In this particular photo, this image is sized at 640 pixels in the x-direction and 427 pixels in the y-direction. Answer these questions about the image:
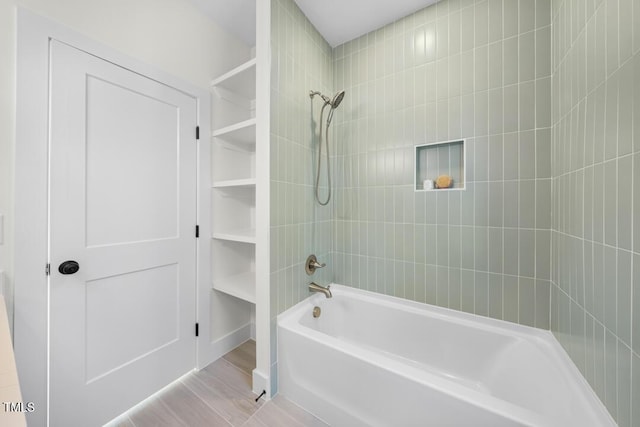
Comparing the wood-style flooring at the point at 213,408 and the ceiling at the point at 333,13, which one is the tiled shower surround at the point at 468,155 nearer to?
the ceiling at the point at 333,13

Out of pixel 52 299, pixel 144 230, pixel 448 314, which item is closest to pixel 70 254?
pixel 52 299

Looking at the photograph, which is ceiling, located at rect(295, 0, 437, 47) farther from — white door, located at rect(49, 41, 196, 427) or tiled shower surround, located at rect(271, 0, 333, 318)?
white door, located at rect(49, 41, 196, 427)

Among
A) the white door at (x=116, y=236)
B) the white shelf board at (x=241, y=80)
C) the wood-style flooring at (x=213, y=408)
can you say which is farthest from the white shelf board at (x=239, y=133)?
the wood-style flooring at (x=213, y=408)

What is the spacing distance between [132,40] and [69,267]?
1.26 metres

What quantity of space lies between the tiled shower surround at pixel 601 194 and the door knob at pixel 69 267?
2126mm

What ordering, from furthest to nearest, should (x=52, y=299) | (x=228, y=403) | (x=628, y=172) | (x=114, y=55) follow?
(x=228, y=403) → (x=114, y=55) → (x=52, y=299) → (x=628, y=172)

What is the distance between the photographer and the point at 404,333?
5.25 feet

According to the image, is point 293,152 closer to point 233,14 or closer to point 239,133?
point 239,133

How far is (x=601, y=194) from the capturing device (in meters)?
0.81

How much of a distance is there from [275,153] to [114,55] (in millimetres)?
967

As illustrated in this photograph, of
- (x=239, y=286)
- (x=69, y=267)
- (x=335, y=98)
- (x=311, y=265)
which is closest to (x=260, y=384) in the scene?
(x=239, y=286)

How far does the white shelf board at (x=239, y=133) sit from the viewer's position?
1555mm

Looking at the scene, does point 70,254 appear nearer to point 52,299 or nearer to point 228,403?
point 52,299

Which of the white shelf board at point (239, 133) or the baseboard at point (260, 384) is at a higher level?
the white shelf board at point (239, 133)
